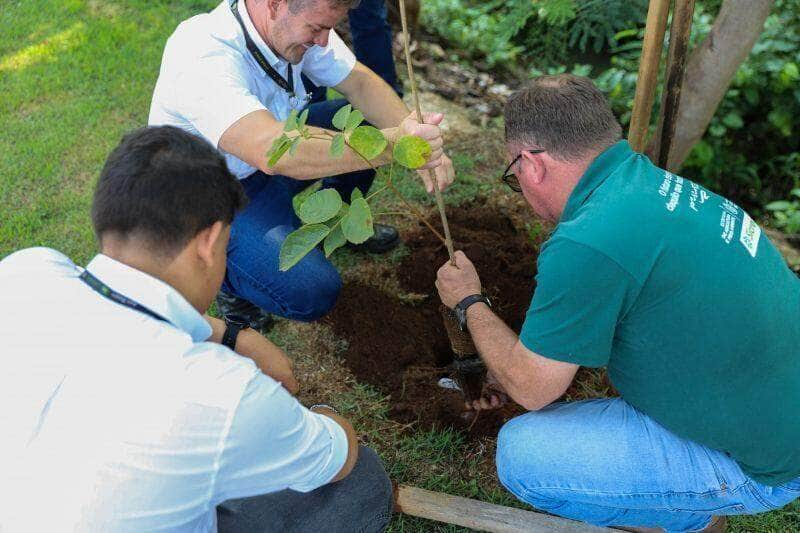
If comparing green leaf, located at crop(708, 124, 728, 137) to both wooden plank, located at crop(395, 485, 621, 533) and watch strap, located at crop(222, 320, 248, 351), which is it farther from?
watch strap, located at crop(222, 320, 248, 351)

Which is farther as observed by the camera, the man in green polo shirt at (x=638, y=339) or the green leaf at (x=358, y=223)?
the green leaf at (x=358, y=223)

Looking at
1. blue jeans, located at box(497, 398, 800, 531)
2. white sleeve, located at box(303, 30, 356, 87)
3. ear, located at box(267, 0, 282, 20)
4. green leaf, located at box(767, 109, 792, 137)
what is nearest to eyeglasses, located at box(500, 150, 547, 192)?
blue jeans, located at box(497, 398, 800, 531)

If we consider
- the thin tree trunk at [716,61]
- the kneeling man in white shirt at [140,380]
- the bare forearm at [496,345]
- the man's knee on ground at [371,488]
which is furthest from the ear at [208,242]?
the thin tree trunk at [716,61]

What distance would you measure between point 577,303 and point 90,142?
3.68 metres

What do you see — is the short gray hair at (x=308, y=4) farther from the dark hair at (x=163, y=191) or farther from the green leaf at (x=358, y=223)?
the dark hair at (x=163, y=191)

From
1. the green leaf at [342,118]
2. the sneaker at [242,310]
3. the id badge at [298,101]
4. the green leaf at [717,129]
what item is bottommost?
the sneaker at [242,310]

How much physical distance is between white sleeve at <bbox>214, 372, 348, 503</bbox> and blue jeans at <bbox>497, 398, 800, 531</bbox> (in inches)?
26.5

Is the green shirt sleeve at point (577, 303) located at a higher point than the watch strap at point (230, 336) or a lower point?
higher

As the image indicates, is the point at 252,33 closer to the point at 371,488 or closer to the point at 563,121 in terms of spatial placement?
the point at 563,121

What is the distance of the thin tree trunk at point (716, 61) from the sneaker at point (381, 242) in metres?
1.34

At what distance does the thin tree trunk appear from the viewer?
288 cm

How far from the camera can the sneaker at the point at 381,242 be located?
11.3 ft

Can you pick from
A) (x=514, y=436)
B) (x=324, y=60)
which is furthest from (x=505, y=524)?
(x=324, y=60)

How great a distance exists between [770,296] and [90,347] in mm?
1560
